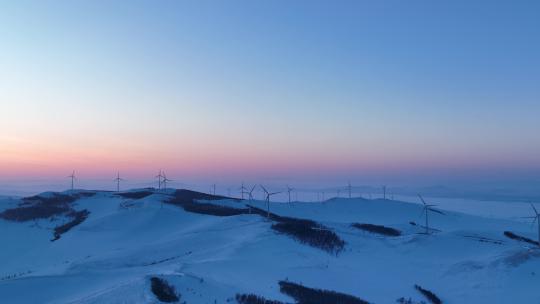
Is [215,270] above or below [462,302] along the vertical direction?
above

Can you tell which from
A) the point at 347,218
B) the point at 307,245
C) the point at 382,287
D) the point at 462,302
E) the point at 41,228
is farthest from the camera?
the point at 347,218

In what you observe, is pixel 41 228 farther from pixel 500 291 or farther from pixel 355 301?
pixel 500 291

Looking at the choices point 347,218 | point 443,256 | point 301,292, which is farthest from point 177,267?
point 347,218

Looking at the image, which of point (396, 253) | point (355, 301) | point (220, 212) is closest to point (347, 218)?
point (220, 212)

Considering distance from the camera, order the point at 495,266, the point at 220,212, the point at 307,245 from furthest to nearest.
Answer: the point at 220,212
the point at 307,245
the point at 495,266

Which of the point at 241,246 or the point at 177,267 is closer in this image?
the point at 177,267

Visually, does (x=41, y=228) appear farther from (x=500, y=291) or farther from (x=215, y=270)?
(x=500, y=291)
